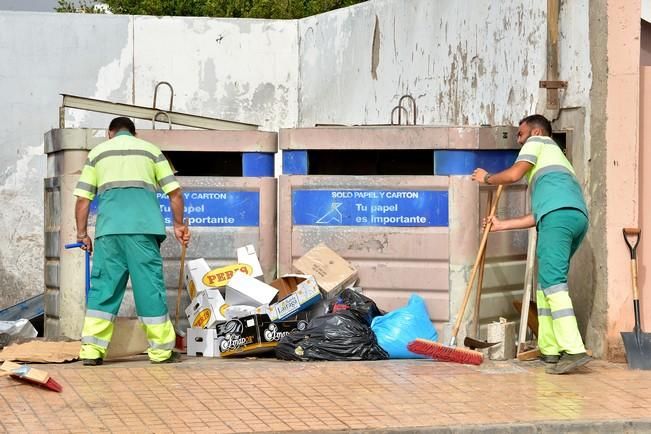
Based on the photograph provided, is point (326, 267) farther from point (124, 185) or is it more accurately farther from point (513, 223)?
point (124, 185)

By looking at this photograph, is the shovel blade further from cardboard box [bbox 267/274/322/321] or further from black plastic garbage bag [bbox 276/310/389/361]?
cardboard box [bbox 267/274/322/321]

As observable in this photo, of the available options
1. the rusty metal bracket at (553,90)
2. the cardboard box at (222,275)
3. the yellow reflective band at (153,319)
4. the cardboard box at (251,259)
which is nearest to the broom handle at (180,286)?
the cardboard box at (222,275)

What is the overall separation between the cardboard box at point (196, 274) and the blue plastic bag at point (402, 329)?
1358 mm

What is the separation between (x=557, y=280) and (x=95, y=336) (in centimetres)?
317

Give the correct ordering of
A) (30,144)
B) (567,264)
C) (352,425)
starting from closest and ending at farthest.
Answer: (352,425) < (567,264) < (30,144)

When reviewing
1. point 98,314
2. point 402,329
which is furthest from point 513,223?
point 98,314

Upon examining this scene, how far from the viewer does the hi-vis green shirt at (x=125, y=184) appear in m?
8.52

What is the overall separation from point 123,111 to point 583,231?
12.9 feet

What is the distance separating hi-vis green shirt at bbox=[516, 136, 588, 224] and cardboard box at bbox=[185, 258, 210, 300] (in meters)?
Answer: 2.53

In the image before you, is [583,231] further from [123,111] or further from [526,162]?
[123,111]

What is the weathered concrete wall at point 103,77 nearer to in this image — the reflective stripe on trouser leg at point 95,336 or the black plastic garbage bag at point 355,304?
the reflective stripe on trouser leg at point 95,336

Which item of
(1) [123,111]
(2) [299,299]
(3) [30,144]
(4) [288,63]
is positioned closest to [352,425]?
(2) [299,299]

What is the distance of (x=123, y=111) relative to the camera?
10.2 m

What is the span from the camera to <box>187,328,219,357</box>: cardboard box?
356 inches
